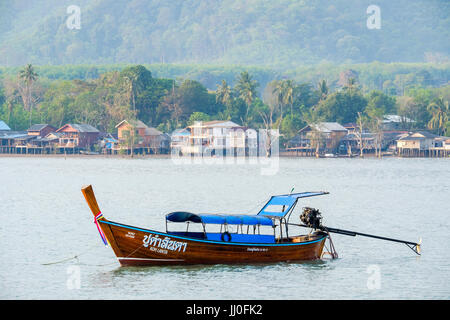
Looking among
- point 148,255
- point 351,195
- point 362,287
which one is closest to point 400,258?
point 362,287

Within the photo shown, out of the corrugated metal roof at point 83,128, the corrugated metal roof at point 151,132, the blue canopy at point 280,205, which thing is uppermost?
the corrugated metal roof at point 83,128

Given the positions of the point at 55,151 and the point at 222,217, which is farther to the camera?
the point at 55,151

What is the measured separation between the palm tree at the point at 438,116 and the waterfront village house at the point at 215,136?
33.0 m

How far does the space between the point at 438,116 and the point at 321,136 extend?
22.6m

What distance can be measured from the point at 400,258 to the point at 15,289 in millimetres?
13531

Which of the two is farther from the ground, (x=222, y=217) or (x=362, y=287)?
(x=222, y=217)

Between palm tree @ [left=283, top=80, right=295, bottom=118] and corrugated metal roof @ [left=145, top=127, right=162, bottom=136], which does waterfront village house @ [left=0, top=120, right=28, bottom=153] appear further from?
palm tree @ [left=283, top=80, right=295, bottom=118]

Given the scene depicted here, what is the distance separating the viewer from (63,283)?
21.5m

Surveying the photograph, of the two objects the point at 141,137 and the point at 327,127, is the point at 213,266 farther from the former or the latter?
the point at 327,127

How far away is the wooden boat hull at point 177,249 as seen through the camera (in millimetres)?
21422

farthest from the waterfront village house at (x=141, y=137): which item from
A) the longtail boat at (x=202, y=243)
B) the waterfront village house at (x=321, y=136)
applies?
the longtail boat at (x=202, y=243)

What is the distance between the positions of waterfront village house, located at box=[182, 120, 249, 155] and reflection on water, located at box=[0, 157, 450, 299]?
4962 centimetres

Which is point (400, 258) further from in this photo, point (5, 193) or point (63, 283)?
point (5, 193)

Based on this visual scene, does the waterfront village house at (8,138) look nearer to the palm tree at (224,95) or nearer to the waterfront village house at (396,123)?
the palm tree at (224,95)
